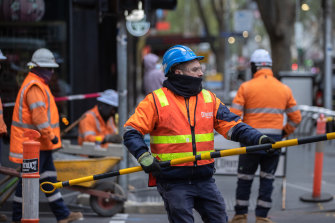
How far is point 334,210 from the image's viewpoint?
790cm

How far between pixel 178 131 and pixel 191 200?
491 mm

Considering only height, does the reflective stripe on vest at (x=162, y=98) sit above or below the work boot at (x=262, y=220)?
above

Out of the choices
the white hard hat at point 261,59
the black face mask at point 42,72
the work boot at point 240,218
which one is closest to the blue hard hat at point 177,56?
the black face mask at point 42,72

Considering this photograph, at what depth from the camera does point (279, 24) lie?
1969 centimetres

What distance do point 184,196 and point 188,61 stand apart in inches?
37.9

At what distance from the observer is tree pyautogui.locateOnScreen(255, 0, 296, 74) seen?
19.5 metres

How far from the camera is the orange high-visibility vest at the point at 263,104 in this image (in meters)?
7.03

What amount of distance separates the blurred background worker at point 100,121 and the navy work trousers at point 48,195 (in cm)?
129

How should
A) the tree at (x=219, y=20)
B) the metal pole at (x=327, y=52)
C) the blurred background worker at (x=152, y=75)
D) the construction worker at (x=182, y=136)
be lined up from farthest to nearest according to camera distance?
the tree at (x=219, y=20), the metal pole at (x=327, y=52), the blurred background worker at (x=152, y=75), the construction worker at (x=182, y=136)

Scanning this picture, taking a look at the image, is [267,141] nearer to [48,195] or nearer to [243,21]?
[48,195]

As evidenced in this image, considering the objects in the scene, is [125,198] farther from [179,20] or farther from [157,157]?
[179,20]

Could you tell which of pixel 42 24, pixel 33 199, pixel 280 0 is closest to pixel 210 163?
pixel 33 199

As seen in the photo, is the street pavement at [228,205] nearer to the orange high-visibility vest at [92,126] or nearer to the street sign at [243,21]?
the orange high-visibility vest at [92,126]

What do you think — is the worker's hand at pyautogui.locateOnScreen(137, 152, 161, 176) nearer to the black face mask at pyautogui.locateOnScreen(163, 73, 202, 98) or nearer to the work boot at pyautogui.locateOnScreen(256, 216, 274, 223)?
the black face mask at pyautogui.locateOnScreen(163, 73, 202, 98)
